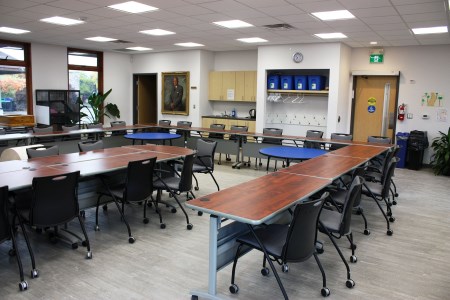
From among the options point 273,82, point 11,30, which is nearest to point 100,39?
point 11,30

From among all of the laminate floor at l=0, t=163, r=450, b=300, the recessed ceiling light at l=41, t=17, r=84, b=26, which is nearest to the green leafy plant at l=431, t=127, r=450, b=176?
the laminate floor at l=0, t=163, r=450, b=300

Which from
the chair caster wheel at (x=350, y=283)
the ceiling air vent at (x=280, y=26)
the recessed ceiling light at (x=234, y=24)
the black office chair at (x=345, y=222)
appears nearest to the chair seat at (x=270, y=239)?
the black office chair at (x=345, y=222)

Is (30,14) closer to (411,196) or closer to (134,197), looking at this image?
(134,197)

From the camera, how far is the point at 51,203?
328cm

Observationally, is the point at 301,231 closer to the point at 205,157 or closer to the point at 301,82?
the point at 205,157

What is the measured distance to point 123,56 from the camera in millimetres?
12492

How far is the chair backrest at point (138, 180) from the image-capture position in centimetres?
402

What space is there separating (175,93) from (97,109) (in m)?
2.44

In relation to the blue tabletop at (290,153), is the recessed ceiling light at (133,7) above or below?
above

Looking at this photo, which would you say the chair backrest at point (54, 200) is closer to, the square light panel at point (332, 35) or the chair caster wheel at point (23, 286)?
the chair caster wheel at point (23, 286)

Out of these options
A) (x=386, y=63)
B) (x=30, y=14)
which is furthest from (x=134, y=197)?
(x=386, y=63)

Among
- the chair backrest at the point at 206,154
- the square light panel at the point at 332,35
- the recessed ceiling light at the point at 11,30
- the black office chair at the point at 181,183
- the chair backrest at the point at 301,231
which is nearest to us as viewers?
the chair backrest at the point at 301,231

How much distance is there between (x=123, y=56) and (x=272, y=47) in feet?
17.8

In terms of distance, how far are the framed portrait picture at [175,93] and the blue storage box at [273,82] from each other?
2656mm
